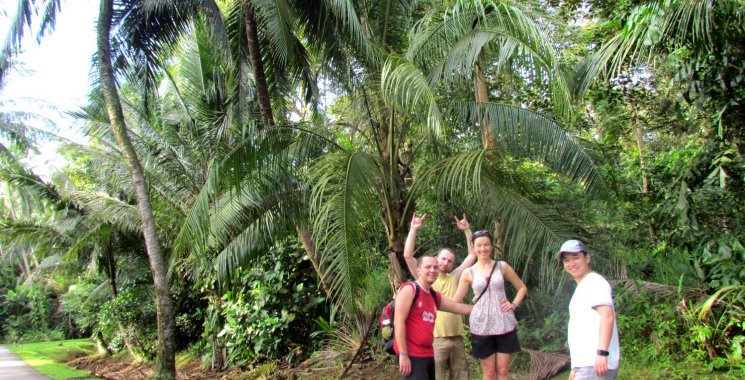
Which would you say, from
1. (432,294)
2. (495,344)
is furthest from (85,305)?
(432,294)

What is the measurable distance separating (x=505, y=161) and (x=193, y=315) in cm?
893

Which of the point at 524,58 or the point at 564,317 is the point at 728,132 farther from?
the point at 564,317

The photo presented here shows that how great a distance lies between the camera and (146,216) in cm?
779

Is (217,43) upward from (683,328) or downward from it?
upward

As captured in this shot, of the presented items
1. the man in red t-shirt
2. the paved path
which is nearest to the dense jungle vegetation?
the man in red t-shirt

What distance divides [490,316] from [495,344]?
244 mm

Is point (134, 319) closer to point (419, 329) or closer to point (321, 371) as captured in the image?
point (321, 371)

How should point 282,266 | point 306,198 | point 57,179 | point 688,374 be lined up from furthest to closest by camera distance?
point 57,179 → point 282,266 → point 306,198 → point 688,374

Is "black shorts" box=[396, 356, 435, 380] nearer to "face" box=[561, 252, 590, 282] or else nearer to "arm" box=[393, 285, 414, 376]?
"arm" box=[393, 285, 414, 376]

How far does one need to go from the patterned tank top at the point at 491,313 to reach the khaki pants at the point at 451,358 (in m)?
0.41

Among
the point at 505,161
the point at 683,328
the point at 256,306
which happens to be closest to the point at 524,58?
the point at 505,161

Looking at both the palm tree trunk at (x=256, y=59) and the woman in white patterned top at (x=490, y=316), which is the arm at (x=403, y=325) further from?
the palm tree trunk at (x=256, y=59)

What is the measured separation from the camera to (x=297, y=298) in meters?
8.89

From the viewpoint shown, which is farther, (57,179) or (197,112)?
(57,179)
